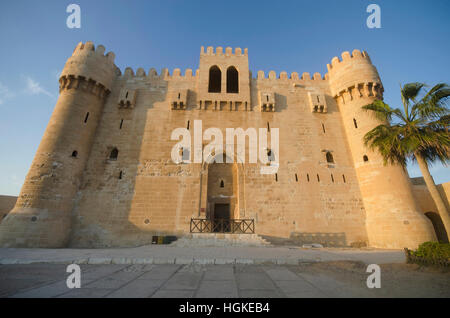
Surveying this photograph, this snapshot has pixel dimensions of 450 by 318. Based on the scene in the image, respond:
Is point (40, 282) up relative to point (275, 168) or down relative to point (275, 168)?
down

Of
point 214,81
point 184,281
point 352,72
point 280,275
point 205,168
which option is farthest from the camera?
point 214,81

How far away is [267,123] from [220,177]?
5993 millimetres

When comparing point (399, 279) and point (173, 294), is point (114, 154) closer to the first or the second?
point (173, 294)

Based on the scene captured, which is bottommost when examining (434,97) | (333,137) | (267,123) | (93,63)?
(434,97)

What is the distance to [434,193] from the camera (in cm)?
727

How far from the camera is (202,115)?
15.7 meters

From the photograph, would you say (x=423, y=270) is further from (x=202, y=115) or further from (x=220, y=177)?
(x=202, y=115)

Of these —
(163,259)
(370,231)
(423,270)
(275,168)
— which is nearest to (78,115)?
(163,259)

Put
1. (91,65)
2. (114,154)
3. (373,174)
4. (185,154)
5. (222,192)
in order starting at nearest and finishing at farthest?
(373,174) < (185,154) < (114,154) < (91,65) < (222,192)

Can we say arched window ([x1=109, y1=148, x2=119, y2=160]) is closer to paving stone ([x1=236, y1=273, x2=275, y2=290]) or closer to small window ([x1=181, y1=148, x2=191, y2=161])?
small window ([x1=181, y1=148, x2=191, y2=161])

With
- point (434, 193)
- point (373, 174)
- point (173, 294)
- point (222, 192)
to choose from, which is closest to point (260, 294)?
point (173, 294)

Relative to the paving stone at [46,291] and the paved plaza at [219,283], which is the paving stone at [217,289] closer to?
the paved plaza at [219,283]

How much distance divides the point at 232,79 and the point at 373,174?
14746 millimetres

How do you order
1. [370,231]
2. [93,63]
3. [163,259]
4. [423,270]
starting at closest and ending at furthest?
1. [423,270]
2. [163,259]
3. [370,231]
4. [93,63]
